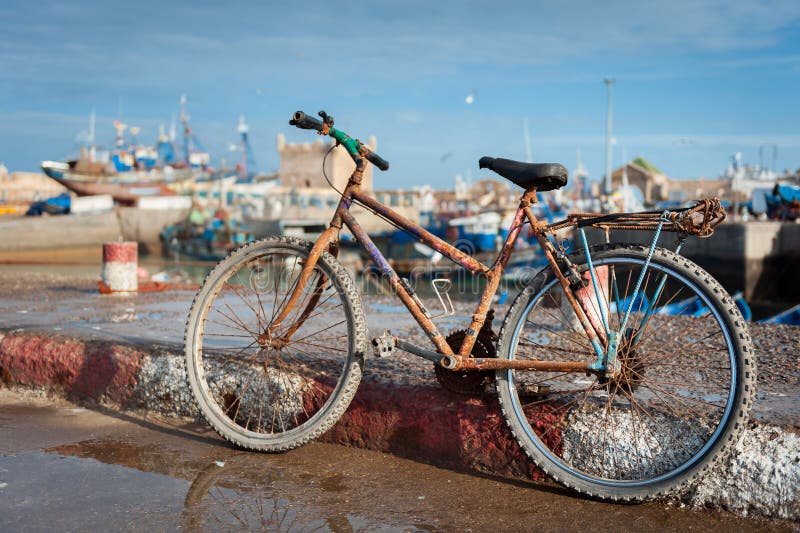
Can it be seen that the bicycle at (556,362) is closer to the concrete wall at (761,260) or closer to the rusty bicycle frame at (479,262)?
the rusty bicycle frame at (479,262)

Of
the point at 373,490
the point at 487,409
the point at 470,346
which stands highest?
the point at 470,346

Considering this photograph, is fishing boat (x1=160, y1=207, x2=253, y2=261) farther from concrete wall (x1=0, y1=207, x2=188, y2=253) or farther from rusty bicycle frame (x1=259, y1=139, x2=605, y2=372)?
rusty bicycle frame (x1=259, y1=139, x2=605, y2=372)

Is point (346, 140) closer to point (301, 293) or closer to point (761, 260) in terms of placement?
point (301, 293)

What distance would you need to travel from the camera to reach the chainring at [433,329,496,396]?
9.84ft

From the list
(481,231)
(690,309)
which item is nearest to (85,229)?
(481,231)

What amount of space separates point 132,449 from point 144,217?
40509 mm

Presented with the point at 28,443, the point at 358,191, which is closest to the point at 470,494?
the point at 358,191

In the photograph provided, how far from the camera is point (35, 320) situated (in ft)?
17.6

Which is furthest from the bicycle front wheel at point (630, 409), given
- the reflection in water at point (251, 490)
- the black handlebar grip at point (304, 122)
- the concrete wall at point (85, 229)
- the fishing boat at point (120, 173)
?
the fishing boat at point (120, 173)

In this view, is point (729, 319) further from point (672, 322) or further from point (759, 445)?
point (672, 322)

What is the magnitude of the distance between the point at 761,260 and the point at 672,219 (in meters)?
22.8

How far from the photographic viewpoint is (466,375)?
3.01 m

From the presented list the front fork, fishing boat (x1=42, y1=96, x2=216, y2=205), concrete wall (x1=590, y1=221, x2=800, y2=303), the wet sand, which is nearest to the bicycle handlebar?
the front fork

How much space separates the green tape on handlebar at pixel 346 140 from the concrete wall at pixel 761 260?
67.5ft
